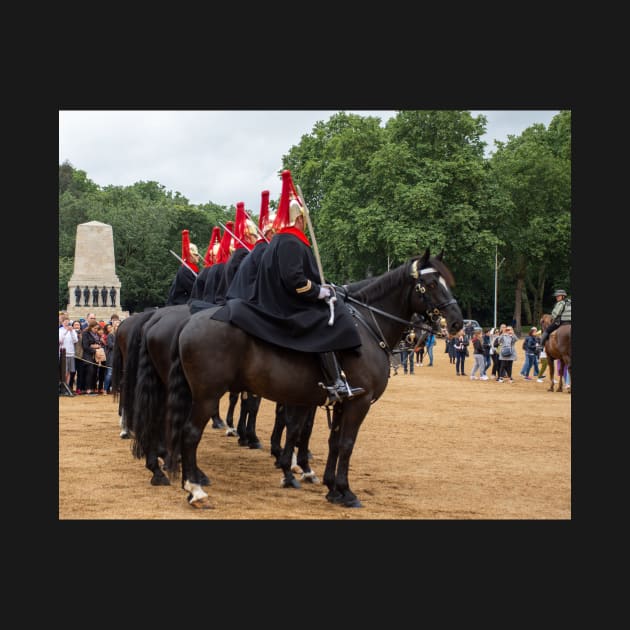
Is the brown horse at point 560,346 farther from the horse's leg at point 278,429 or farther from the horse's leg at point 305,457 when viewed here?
the horse's leg at point 305,457

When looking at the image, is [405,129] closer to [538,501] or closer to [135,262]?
[135,262]

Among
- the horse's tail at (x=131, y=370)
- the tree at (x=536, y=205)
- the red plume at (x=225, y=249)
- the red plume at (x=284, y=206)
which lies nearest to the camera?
the red plume at (x=284, y=206)

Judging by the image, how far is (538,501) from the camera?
28.6 ft

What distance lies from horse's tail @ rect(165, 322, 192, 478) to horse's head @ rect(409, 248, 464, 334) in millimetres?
2861

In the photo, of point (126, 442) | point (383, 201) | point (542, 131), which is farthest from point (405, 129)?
point (126, 442)

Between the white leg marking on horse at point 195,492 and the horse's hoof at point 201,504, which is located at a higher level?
the white leg marking on horse at point 195,492

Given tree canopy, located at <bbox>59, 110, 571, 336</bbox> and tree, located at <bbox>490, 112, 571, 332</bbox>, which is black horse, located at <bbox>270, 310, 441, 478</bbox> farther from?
tree, located at <bbox>490, 112, 571, 332</bbox>

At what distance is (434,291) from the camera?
351 inches

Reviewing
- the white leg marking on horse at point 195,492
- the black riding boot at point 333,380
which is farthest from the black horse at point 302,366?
the black riding boot at point 333,380

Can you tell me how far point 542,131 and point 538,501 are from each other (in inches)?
2294

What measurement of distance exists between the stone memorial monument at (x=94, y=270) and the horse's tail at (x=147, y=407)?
30.3m

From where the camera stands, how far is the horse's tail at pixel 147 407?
916 centimetres

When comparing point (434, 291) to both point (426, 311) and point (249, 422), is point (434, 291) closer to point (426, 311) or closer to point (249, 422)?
point (426, 311)

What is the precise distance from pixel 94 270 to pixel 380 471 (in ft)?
101
